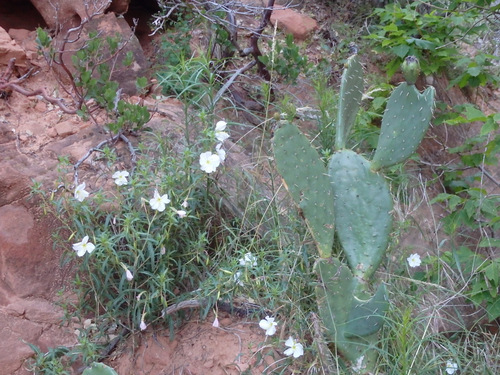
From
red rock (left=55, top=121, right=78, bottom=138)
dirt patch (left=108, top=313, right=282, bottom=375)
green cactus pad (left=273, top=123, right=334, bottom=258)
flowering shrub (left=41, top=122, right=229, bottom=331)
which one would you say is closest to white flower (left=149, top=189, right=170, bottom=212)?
flowering shrub (left=41, top=122, right=229, bottom=331)

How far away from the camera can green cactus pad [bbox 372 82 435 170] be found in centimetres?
289

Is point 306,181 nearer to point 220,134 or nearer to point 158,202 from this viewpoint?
point 220,134

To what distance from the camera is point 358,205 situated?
2.91 metres

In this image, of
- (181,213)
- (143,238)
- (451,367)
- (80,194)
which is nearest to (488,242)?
(451,367)

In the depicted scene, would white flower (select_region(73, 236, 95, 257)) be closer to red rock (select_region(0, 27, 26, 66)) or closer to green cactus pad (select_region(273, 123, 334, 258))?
green cactus pad (select_region(273, 123, 334, 258))

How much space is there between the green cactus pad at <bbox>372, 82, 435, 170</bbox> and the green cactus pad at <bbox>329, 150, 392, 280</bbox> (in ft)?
0.27

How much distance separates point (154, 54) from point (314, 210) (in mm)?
2075

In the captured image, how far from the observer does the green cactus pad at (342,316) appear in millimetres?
2693

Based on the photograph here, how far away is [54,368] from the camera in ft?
8.79

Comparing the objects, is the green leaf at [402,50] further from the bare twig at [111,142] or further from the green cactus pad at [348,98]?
the bare twig at [111,142]

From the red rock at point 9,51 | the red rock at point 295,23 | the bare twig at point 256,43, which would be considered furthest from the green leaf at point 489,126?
the red rock at point 9,51

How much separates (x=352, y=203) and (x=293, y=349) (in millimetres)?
702

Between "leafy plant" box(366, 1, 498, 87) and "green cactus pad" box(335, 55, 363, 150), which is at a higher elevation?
"green cactus pad" box(335, 55, 363, 150)

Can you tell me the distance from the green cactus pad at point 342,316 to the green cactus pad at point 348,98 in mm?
586
